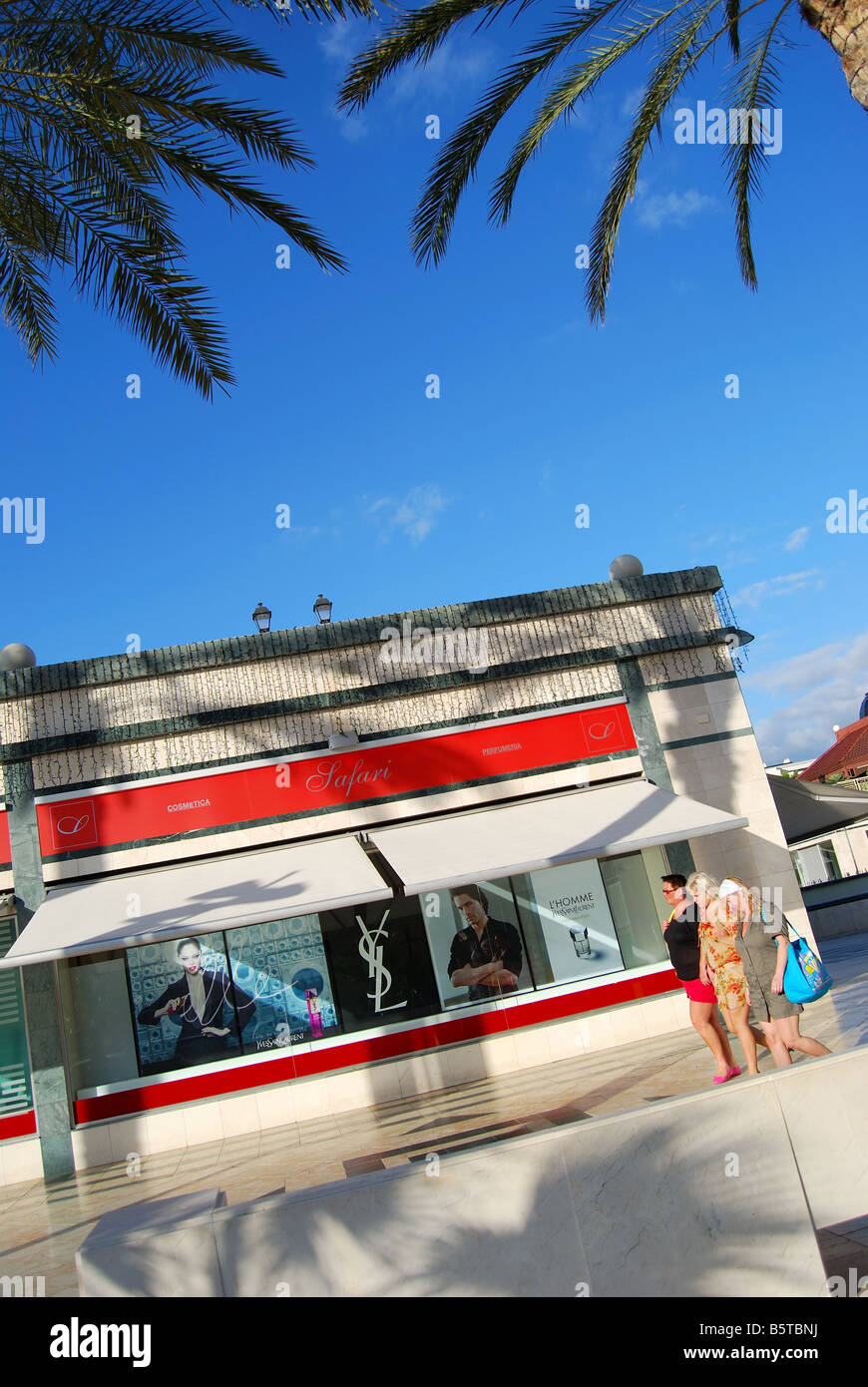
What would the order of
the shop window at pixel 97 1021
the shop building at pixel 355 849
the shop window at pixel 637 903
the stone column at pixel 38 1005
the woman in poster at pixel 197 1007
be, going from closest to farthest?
the stone column at pixel 38 1005, the shop building at pixel 355 849, the shop window at pixel 97 1021, the woman in poster at pixel 197 1007, the shop window at pixel 637 903

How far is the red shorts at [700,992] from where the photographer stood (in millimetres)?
7195

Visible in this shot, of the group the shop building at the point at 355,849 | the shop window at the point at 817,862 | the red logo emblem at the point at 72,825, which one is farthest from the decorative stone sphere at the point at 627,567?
the shop window at the point at 817,862

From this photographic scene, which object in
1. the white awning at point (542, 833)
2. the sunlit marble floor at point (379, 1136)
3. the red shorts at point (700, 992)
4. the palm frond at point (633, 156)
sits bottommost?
the sunlit marble floor at point (379, 1136)

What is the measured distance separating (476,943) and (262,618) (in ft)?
17.7

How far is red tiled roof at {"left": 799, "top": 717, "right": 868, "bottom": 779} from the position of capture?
126ft

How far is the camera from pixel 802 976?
6.75 metres

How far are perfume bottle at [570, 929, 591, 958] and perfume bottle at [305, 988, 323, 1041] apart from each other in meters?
3.20

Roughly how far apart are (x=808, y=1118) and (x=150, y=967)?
27.9 feet

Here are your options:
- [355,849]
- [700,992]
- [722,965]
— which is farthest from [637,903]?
[722,965]

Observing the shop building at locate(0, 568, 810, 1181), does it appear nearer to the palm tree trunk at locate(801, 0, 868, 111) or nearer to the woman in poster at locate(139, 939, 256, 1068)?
the woman in poster at locate(139, 939, 256, 1068)

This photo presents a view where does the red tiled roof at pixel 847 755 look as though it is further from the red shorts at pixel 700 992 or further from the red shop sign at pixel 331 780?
the red shorts at pixel 700 992

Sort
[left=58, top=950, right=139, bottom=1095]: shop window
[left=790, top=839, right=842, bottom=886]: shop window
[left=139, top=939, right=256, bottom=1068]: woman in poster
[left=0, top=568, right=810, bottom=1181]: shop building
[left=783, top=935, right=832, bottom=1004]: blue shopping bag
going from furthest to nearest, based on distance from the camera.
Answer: [left=790, top=839, right=842, bottom=886]: shop window < [left=139, top=939, right=256, bottom=1068]: woman in poster < [left=58, top=950, right=139, bottom=1095]: shop window < [left=0, top=568, right=810, bottom=1181]: shop building < [left=783, top=935, right=832, bottom=1004]: blue shopping bag

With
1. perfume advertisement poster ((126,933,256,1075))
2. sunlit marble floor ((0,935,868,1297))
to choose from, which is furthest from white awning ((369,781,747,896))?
perfume advertisement poster ((126,933,256,1075))
